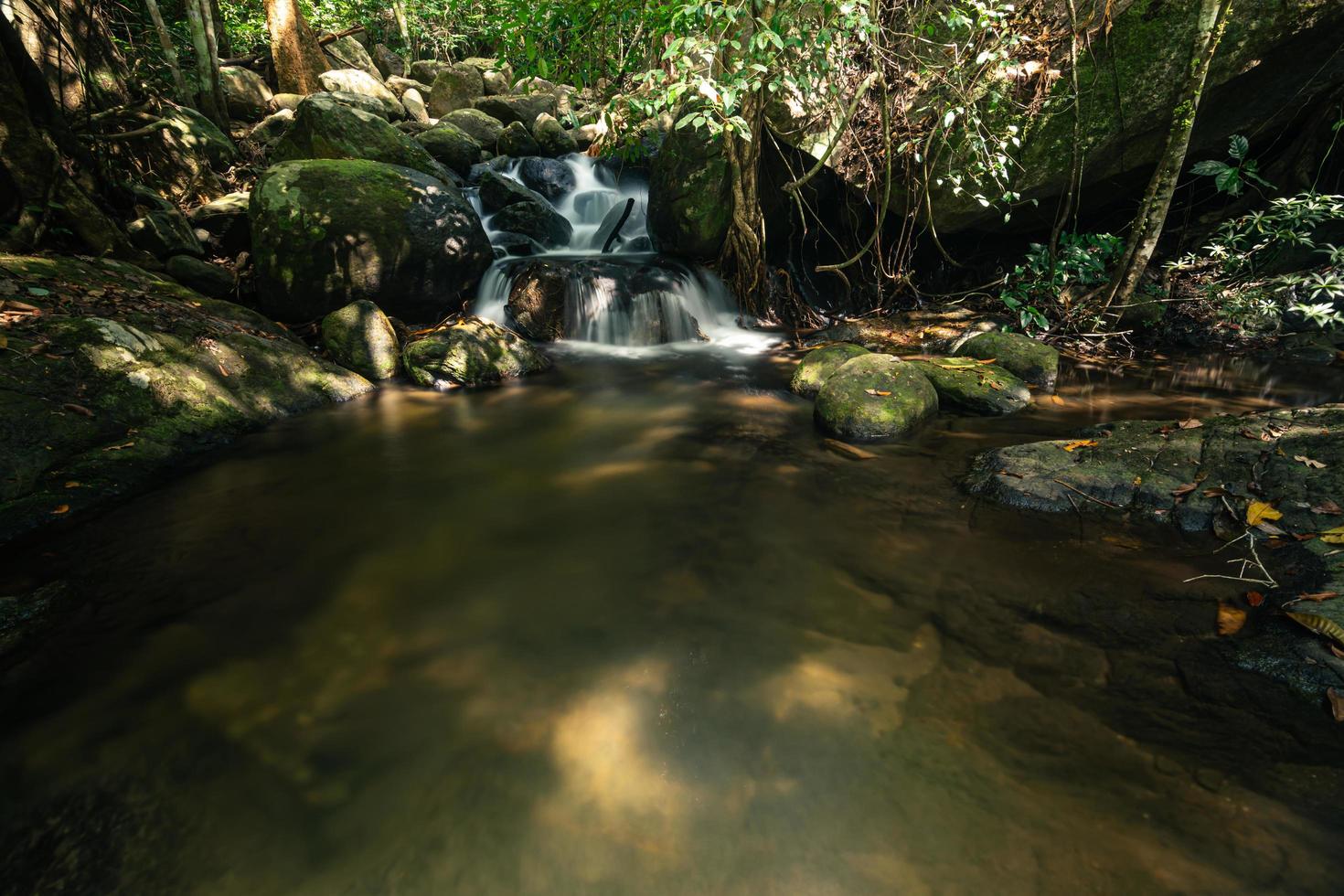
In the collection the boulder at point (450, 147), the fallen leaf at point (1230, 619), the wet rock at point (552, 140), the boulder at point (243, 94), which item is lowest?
the fallen leaf at point (1230, 619)

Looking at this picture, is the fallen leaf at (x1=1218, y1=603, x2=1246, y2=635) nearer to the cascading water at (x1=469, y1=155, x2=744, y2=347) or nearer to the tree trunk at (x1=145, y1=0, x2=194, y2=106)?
the cascading water at (x1=469, y1=155, x2=744, y2=347)

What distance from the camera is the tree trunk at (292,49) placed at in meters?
12.1

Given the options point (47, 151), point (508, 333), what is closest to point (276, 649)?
point (508, 333)

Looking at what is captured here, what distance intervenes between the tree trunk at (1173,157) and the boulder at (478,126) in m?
11.8

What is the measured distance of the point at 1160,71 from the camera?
17.1ft

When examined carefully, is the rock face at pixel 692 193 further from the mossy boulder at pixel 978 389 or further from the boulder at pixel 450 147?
the boulder at pixel 450 147

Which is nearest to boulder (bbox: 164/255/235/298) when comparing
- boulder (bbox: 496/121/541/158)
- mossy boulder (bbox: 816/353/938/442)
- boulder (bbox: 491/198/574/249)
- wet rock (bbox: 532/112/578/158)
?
boulder (bbox: 491/198/574/249)

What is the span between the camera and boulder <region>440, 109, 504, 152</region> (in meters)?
12.7

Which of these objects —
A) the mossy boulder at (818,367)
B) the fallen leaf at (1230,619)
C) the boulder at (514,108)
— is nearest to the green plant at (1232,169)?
the mossy boulder at (818,367)

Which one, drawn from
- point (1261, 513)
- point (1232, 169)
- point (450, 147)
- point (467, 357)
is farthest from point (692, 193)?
point (1261, 513)

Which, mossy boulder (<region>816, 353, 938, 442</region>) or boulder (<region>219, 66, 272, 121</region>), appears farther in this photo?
boulder (<region>219, 66, 272, 121</region>)

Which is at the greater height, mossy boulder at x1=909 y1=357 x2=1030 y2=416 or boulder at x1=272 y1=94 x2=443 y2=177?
boulder at x1=272 y1=94 x2=443 y2=177

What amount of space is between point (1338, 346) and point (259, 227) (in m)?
11.1

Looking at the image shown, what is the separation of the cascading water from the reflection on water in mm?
4364
